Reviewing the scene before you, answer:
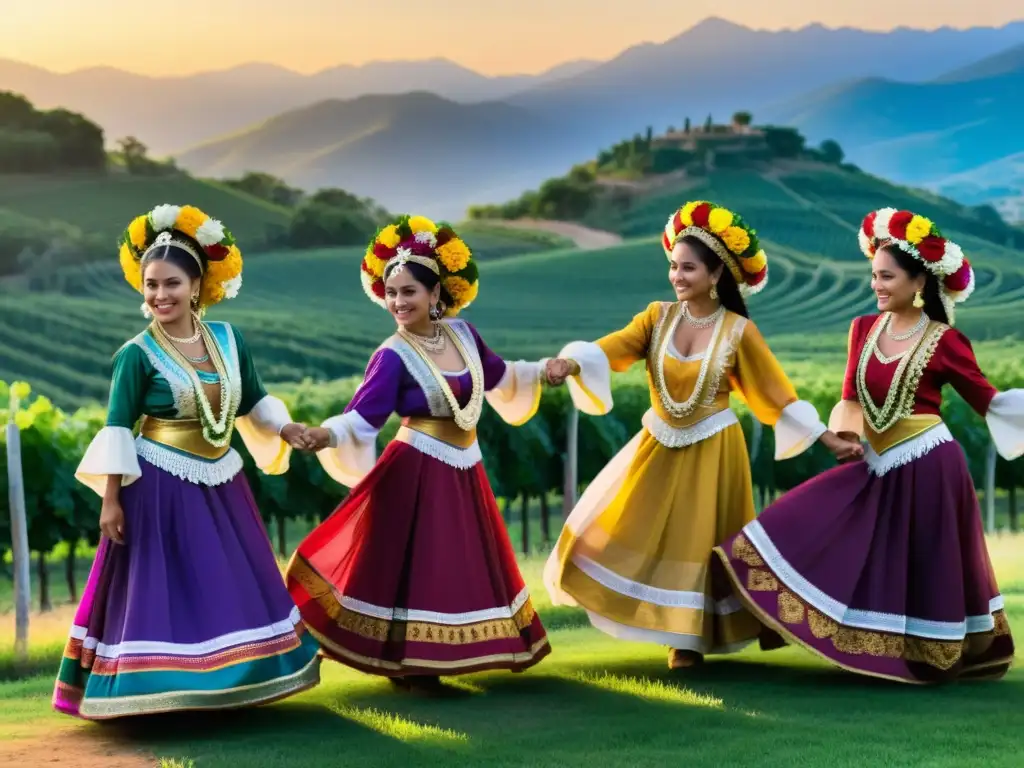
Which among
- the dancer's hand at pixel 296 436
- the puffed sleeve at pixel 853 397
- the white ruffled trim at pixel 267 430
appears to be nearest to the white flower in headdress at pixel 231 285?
the white ruffled trim at pixel 267 430

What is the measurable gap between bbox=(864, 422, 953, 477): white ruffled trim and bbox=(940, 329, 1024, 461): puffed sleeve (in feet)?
0.54

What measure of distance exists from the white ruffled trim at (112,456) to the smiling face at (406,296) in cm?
106

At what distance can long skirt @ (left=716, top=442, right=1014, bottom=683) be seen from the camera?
5.25 metres

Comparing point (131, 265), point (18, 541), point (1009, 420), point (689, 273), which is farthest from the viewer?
point (18, 541)

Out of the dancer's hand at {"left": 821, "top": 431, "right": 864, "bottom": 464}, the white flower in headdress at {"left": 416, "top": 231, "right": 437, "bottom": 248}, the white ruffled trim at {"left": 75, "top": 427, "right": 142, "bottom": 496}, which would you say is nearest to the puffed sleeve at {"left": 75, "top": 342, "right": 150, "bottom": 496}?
the white ruffled trim at {"left": 75, "top": 427, "right": 142, "bottom": 496}

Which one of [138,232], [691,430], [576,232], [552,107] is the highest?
[552,107]

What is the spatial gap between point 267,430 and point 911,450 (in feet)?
7.81

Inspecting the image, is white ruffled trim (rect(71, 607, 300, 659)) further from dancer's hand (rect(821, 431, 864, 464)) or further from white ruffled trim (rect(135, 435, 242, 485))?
dancer's hand (rect(821, 431, 864, 464))

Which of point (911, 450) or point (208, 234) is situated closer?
point (208, 234)

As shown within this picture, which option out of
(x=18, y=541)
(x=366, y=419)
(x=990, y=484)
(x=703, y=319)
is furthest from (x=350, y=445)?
(x=990, y=484)

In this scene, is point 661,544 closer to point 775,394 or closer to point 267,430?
point 775,394

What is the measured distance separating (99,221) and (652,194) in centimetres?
710

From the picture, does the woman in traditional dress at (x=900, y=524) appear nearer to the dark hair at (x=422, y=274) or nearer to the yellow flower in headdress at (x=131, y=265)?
the dark hair at (x=422, y=274)

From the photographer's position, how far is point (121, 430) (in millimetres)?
4609
